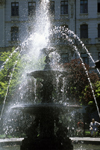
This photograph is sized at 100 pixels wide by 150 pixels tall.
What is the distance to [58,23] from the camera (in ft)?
131

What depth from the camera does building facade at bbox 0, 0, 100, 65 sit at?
39.4 metres

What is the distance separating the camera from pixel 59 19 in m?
40.2

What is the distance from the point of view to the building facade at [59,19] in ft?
129

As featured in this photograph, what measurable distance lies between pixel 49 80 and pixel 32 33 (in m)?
27.7

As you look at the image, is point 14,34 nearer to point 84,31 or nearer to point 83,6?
point 84,31

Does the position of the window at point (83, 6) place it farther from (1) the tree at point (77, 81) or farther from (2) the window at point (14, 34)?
(2) the window at point (14, 34)

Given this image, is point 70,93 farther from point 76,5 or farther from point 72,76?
point 76,5

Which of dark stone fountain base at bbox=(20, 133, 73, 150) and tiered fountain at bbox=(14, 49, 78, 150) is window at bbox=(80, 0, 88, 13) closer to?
tiered fountain at bbox=(14, 49, 78, 150)

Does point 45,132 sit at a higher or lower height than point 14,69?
lower

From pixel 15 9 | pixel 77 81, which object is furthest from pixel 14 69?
pixel 15 9

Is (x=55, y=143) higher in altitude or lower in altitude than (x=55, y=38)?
lower

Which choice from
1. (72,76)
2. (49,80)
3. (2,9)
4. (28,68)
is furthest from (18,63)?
(49,80)

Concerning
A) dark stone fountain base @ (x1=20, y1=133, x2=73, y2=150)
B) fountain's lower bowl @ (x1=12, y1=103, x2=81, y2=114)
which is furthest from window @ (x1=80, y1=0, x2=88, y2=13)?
dark stone fountain base @ (x1=20, y1=133, x2=73, y2=150)

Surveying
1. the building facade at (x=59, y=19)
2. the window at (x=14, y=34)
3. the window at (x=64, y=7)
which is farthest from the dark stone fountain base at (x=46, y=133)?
the window at (x=64, y=7)
